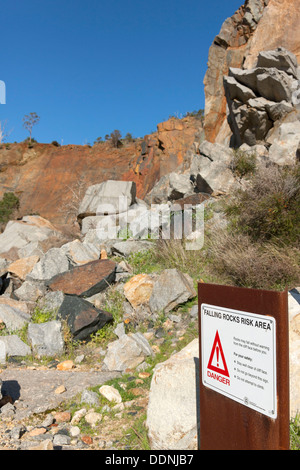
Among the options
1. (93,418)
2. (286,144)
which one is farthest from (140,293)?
(286,144)

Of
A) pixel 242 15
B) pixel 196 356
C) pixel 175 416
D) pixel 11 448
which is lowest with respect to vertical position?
pixel 11 448

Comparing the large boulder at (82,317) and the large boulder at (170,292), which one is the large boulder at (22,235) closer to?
the large boulder at (82,317)

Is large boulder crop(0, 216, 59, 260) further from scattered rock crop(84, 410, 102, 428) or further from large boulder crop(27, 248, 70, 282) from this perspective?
scattered rock crop(84, 410, 102, 428)

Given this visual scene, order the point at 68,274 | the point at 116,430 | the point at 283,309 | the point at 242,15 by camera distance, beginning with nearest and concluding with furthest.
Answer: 1. the point at 283,309
2. the point at 116,430
3. the point at 68,274
4. the point at 242,15

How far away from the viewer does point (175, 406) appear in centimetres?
288

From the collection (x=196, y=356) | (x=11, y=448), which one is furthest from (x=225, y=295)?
(x=11, y=448)

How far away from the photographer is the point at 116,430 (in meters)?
3.40

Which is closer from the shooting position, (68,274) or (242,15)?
(68,274)

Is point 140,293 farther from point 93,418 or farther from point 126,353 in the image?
point 93,418

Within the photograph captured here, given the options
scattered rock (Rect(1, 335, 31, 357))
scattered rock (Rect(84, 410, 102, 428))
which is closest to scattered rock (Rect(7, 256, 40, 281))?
scattered rock (Rect(1, 335, 31, 357))

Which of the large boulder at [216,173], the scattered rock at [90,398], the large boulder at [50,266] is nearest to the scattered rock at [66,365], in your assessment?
the scattered rock at [90,398]

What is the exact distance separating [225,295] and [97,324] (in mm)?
4405

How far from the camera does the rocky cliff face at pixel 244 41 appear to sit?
15.2 m
